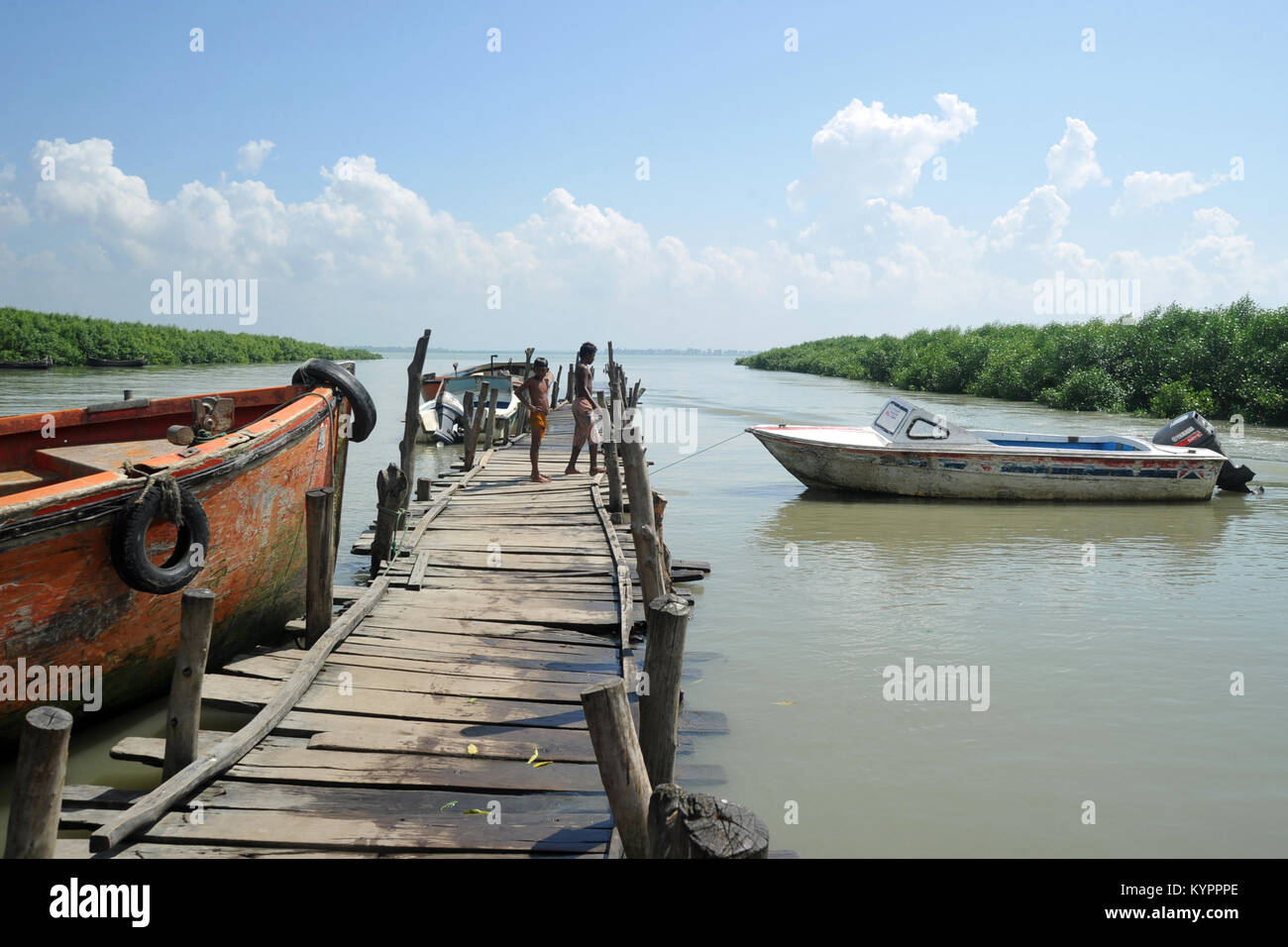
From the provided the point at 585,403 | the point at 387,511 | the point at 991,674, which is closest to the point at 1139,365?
the point at 585,403

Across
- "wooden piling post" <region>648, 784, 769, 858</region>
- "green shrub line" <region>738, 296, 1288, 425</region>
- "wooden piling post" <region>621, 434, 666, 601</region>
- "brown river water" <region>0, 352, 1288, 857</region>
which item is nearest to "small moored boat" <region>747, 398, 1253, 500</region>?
"brown river water" <region>0, 352, 1288, 857</region>

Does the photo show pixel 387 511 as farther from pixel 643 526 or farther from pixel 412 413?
pixel 643 526

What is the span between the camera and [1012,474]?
14750mm

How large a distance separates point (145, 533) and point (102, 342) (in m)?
57.0

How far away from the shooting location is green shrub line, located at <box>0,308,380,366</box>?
4890cm

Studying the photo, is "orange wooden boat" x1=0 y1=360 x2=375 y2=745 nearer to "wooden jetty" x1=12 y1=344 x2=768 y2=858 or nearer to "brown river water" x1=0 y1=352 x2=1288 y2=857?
"wooden jetty" x1=12 y1=344 x2=768 y2=858

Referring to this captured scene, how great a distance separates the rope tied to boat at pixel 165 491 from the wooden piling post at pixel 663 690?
3094 mm

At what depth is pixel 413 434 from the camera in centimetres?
1065

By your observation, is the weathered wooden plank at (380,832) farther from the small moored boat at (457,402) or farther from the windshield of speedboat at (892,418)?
the small moored boat at (457,402)

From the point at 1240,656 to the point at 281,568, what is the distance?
8.05 meters

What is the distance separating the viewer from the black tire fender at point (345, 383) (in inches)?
328

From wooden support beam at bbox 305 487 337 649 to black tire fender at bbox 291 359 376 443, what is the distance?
7.76ft
